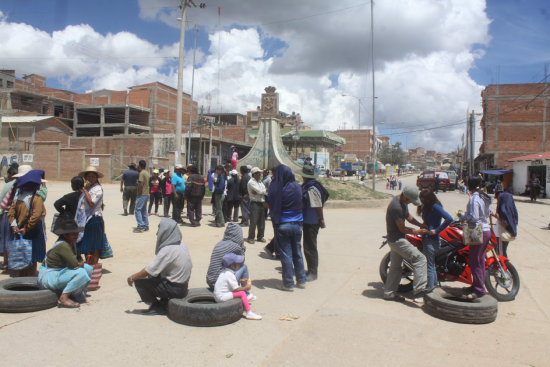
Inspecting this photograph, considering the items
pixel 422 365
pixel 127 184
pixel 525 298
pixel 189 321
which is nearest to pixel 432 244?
pixel 525 298

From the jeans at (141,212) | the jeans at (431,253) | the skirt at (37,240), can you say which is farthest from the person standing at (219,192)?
the jeans at (431,253)

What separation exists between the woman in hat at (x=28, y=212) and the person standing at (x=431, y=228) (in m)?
5.26

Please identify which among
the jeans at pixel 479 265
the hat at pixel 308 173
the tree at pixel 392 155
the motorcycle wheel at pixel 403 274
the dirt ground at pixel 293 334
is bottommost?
the dirt ground at pixel 293 334

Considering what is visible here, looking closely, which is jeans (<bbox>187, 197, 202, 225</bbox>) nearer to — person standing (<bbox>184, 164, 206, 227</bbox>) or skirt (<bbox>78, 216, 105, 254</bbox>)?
person standing (<bbox>184, 164, 206, 227</bbox>)

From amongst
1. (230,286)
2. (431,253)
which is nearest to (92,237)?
(230,286)

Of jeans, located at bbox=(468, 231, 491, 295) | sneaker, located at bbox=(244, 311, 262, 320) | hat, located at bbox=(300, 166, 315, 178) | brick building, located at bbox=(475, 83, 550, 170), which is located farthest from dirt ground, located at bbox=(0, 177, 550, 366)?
brick building, located at bbox=(475, 83, 550, 170)

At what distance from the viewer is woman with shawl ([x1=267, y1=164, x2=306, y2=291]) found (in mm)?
5535

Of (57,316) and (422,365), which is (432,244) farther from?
(57,316)

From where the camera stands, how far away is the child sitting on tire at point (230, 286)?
4.49 meters

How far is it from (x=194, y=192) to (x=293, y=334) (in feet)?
23.5

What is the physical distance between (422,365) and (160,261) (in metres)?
2.77

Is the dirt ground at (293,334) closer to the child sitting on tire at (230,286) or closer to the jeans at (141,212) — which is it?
the child sitting on tire at (230,286)

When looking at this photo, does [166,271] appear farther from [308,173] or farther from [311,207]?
[308,173]

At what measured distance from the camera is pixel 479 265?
5102 mm
